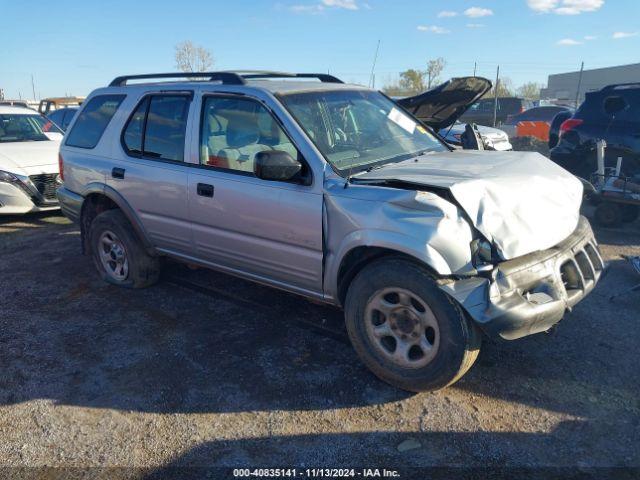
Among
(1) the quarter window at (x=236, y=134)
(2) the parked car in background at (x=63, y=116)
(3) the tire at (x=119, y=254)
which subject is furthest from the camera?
(2) the parked car in background at (x=63, y=116)

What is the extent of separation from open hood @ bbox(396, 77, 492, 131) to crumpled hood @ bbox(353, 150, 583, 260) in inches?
68.0

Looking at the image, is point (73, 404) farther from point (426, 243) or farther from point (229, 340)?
point (426, 243)

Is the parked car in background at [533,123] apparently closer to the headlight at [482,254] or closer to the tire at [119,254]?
the tire at [119,254]

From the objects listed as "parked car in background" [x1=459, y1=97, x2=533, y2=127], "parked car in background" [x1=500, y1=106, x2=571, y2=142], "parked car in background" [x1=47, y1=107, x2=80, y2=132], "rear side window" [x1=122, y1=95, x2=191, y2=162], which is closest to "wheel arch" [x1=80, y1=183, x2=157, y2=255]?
"rear side window" [x1=122, y1=95, x2=191, y2=162]

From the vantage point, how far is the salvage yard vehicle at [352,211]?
294cm

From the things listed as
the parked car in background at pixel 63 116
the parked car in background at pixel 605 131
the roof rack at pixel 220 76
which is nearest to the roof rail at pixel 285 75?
the roof rack at pixel 220 76

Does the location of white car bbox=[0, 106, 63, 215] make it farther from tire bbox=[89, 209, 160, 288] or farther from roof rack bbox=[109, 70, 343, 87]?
roof rack bbox=[109, 70, 343, 87]

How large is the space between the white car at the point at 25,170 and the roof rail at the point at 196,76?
3.37 m

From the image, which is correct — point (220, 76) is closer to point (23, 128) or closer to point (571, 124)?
point (571, 124)

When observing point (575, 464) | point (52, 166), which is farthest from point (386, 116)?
point (52, 166)

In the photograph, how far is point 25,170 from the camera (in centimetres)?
769

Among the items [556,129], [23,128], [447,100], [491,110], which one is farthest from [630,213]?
[491,110]

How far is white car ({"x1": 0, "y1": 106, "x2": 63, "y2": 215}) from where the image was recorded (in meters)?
7.52

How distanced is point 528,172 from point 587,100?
5649 mm
